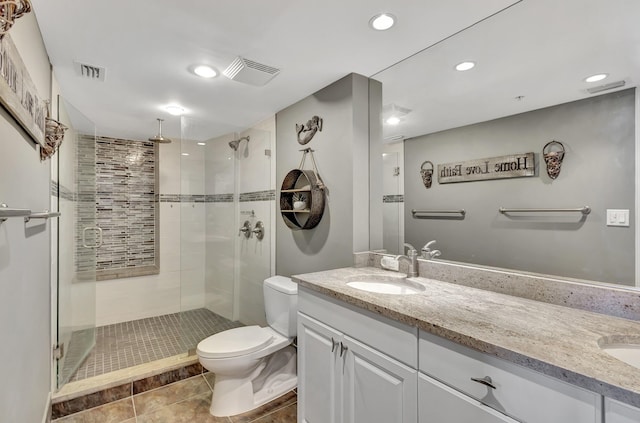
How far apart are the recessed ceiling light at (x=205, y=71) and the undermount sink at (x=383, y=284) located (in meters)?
1.58

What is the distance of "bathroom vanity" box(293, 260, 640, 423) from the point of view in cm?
73

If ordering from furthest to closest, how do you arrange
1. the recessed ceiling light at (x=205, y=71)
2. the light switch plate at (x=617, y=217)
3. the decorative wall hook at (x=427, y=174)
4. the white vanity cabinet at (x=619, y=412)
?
the recessed ceiling light at (x=205, y=71) < the decorative wall hook at (x=427, y=174) < the light switch plate at (x=617, y=217) < the white vanity cabinet at (x=619, y=412)

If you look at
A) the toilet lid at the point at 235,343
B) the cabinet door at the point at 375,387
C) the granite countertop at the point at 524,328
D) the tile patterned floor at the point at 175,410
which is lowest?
the tile patterned floor at the point at 175,410

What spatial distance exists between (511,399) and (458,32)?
1.62m

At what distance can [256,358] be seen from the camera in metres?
1.96

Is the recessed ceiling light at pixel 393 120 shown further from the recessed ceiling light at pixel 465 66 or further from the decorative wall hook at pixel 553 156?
the decorative wall hook at pixel 553 156

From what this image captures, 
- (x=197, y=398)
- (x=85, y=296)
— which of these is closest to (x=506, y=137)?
(x=197, y=398)

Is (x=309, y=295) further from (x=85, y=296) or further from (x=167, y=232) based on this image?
(x=167, y=232)

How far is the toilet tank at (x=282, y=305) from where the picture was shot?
211 cm

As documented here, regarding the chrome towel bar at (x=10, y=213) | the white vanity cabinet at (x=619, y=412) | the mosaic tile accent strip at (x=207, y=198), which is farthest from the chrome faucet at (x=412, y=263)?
the mosaic tile accent strip at (x=207, y=198)

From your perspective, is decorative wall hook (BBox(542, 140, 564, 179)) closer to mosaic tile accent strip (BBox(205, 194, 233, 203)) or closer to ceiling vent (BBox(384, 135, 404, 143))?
ceiling vent (BBox(384, 135, 404, 143))

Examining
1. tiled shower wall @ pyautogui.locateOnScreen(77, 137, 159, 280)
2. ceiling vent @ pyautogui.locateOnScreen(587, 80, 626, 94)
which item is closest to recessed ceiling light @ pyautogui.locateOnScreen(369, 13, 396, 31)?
ceiling vent @ pyautogui.locateOnScreen(587, 80, 626, 94)

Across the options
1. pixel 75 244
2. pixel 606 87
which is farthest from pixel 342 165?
pixel 75 244

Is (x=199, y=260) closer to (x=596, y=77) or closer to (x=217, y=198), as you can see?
(x=217, y=198)
